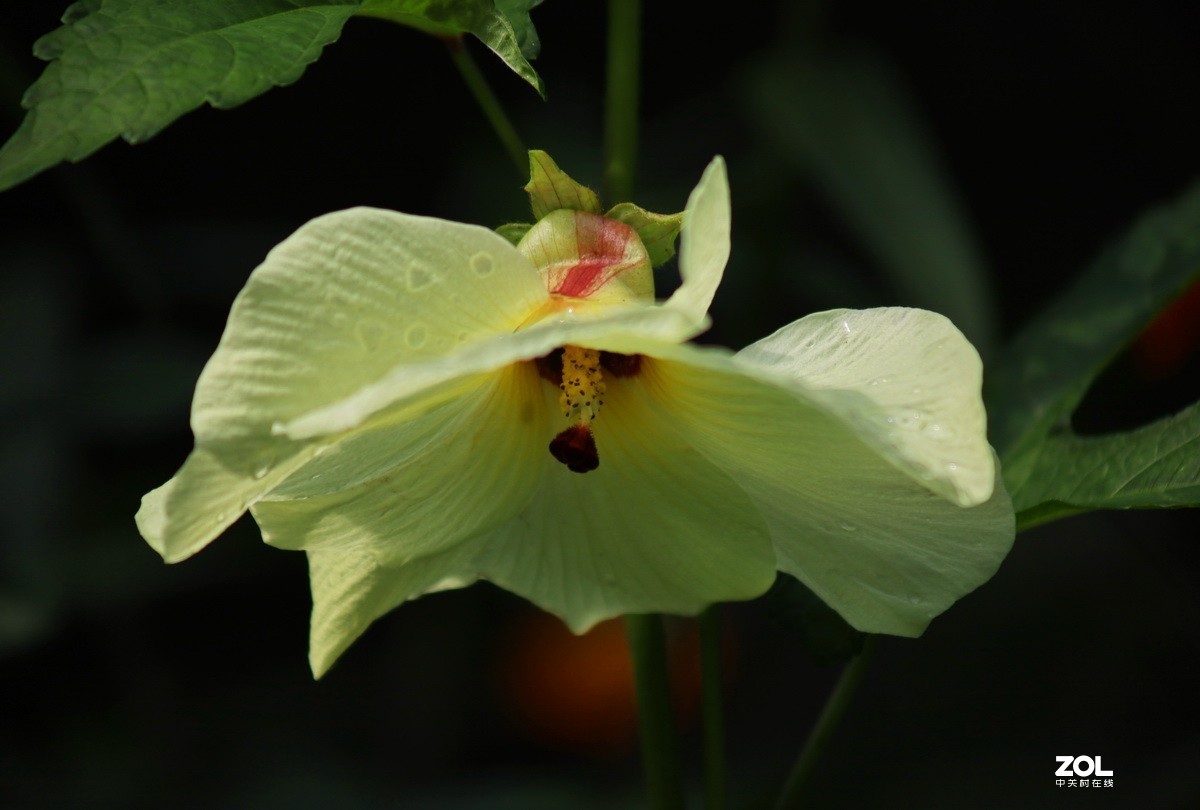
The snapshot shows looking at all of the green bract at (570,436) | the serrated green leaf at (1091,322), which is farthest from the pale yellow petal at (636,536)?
the serrated green leaf at (1091,322)

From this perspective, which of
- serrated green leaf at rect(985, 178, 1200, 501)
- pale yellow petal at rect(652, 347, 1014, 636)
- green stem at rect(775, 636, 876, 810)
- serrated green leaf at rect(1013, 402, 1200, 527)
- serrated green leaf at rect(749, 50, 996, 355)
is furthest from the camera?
serrated green leaf at rect(749, 50, 996, 355)

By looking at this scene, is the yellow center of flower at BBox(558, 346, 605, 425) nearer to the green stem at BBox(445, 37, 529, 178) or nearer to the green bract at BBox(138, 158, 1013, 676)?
the green bract at BBox(138, 158, 1013, 676)

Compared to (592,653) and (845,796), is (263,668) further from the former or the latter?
(845,796)

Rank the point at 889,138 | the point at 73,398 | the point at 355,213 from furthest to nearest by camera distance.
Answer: the point at 889,138
the point at 73,398
the point at 355,213

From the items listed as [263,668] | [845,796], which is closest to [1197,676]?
[845,796]

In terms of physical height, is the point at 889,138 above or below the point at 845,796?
above

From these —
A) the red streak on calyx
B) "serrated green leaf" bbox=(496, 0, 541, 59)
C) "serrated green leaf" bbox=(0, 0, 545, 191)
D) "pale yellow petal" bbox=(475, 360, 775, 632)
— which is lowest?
"pale yellow petal" bbox=(475, 360, 775, 632)

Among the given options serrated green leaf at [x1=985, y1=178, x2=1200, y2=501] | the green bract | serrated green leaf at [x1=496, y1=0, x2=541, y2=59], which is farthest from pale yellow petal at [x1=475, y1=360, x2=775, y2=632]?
serrated green leaf at [x1=985, y1=178, x2=1200, y2=501]
